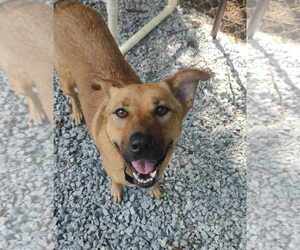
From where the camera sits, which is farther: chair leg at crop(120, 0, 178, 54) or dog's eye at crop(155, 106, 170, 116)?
chair leg at crop(120, 0, 178, 54)

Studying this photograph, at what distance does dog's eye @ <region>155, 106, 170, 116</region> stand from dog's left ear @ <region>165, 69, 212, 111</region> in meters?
0.16

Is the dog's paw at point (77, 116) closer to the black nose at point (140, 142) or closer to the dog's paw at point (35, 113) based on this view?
the dog's paw at point (35, 113)

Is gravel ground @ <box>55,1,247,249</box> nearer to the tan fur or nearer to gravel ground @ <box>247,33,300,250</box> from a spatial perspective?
gravel ground @ <box>247,33,300,250</box>

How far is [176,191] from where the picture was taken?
9.59ft

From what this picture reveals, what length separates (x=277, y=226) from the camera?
279cm

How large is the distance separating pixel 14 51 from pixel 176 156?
4.20 feet

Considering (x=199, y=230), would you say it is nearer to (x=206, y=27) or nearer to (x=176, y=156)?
(x=176, y=156)

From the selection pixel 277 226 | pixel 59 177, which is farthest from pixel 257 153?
pixel 59 177

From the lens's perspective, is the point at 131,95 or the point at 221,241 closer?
the point at 131,95

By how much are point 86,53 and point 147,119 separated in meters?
0.70

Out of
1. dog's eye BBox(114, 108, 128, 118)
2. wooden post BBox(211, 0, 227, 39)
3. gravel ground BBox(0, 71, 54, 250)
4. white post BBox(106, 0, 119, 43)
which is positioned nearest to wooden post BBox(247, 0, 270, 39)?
wooden post BBox(211, 0, 227, 39)

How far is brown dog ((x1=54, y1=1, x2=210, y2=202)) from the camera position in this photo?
2.25m

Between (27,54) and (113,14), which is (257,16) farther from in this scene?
(27,54)

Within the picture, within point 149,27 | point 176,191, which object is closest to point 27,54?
point 176,191
